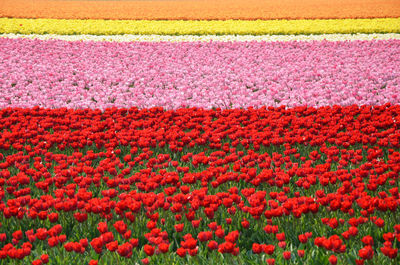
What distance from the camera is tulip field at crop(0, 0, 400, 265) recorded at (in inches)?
128

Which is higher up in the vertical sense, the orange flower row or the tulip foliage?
the tulip foliage

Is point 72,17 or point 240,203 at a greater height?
point 240,203

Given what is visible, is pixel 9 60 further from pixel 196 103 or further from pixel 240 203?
pixel 240 203

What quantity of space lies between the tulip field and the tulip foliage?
→ 0.06 ft

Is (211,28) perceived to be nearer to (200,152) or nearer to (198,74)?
(198,74)

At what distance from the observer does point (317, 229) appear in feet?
11.5

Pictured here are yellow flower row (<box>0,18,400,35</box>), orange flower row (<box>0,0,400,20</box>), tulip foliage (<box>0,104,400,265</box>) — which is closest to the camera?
tulip foliage (<box>0,104,400,265</box>)

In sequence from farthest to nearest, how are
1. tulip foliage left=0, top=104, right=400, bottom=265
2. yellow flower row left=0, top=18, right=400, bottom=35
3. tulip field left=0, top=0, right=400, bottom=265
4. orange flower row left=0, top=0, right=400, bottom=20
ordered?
orange flower row left=0, top=0, right=400, bottom=20 → yellow flower row left=0, top=18, right=400, bottom=35 → tulip field left=0, top=0, right=400, bottom=265 → tulip foliage left=0, top=104, right=400, bottom=265

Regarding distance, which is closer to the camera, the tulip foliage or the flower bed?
the tulip foliage

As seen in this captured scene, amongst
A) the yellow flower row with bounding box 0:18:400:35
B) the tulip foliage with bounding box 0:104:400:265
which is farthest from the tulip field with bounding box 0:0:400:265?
the yellow flower row with bounding box 0:18:400:35

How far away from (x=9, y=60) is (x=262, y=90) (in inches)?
311

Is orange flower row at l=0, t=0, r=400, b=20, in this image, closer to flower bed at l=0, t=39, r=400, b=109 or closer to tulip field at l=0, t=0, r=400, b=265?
tulip field at l=0, t=0, r=400, b=265

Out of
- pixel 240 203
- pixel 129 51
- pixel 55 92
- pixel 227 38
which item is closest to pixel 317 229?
pixel 240 203

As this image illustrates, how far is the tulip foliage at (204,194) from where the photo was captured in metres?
3.12
